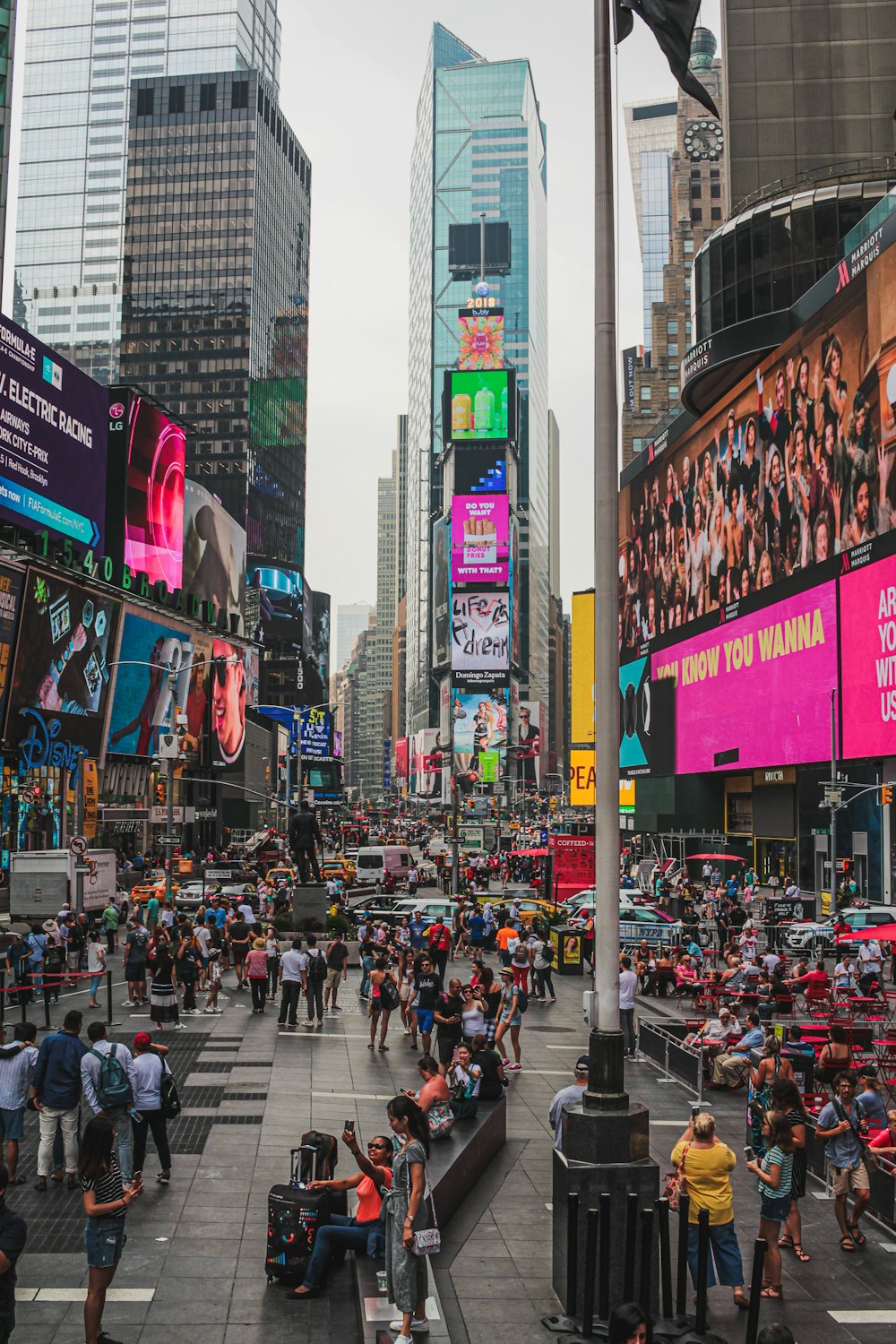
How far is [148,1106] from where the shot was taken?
490 inches

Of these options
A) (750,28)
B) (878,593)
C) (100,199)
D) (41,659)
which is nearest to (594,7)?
(878,593)

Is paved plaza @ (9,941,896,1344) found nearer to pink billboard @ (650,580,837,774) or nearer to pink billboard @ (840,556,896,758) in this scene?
pink billboard @ (840,556,896,758)

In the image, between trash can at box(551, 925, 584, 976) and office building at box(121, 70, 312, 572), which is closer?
trash can at box(551, 925, 584, 976)

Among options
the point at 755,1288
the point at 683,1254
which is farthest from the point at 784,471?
the point at 755,1288

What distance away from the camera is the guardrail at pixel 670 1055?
18.1 m

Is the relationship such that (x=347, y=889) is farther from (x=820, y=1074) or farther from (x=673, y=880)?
(x=820, y=1074)

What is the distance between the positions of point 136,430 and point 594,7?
249 ft

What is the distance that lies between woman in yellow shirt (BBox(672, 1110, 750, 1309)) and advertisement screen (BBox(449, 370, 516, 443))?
605ft

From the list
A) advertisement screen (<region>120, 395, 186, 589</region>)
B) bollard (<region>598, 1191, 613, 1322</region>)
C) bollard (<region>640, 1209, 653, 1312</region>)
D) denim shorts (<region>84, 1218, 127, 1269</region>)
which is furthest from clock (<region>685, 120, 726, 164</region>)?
denim shorts (<region>84, 1218, 127, 1269</region>)

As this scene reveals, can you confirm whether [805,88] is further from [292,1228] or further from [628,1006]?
[292,1228]

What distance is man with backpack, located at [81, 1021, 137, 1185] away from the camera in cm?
1168

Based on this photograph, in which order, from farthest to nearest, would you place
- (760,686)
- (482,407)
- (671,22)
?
(482,407) < (760,686) < (671,22)

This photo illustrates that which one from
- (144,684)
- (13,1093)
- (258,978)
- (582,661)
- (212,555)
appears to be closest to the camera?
(13,1093)

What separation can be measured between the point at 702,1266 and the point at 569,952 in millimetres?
22569
